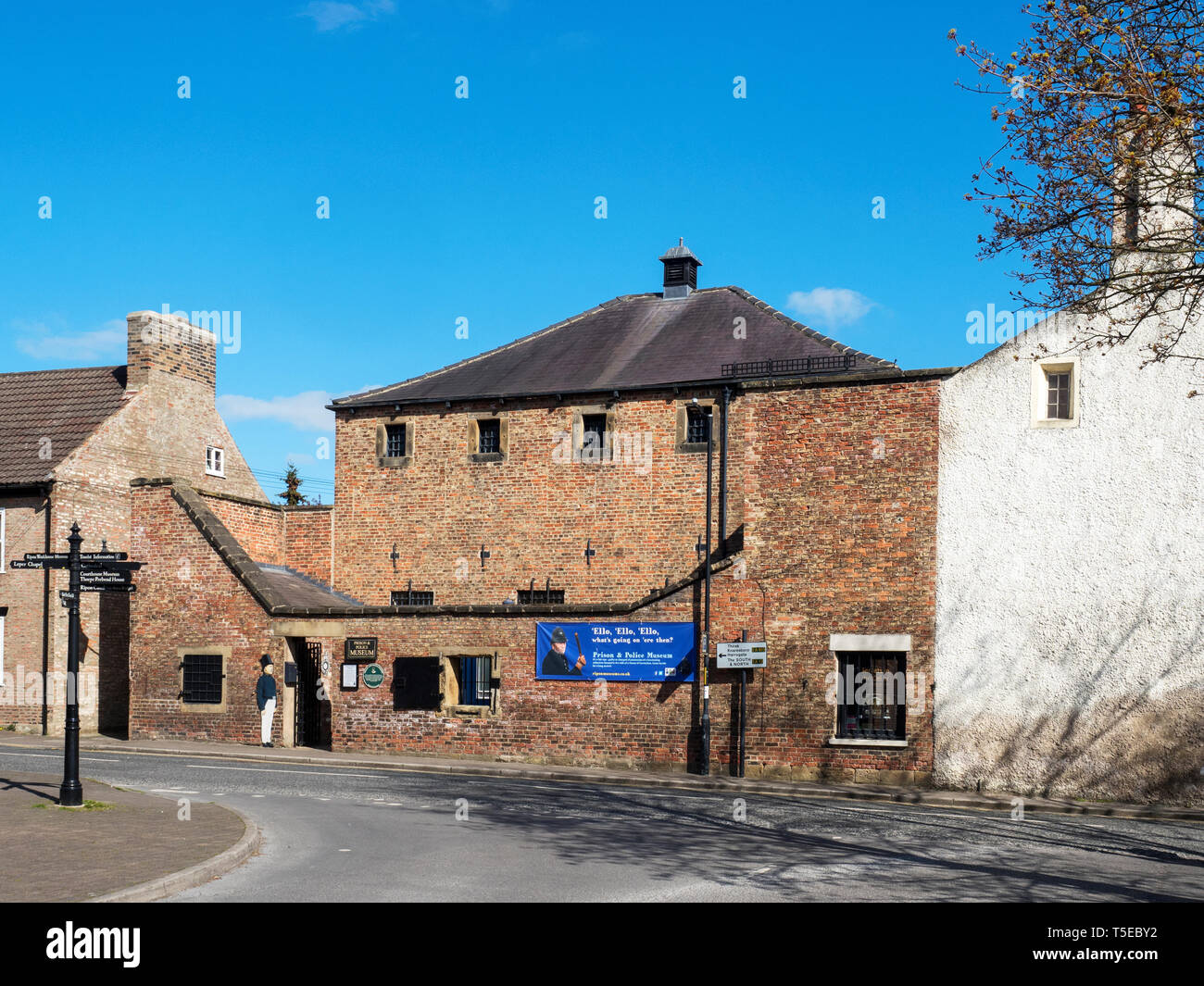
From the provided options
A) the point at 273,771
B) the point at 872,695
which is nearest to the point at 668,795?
the point at 872,695

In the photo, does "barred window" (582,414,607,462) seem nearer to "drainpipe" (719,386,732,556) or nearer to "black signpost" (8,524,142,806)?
"drainpipe" (719,386,732,556)

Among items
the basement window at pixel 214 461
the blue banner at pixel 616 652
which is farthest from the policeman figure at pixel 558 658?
the basement window at pixel 214 461

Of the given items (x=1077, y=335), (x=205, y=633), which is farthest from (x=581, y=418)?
(x=1077, y=335)

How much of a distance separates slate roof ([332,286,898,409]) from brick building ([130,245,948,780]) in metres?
0.09

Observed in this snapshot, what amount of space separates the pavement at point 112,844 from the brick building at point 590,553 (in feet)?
30.8

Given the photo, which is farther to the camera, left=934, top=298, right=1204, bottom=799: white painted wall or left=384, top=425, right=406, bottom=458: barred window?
left=384, top=425, right=406, bottom=458: barred window

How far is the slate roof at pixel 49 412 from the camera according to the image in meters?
32.0

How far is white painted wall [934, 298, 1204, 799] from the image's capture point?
20281mm

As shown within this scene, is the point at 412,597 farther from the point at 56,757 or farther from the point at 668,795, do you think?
the point at 668,795

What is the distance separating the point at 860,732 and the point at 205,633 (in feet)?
49.2

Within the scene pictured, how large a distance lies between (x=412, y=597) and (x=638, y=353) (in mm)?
8484

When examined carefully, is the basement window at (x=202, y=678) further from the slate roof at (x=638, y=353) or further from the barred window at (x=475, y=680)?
the slate roof at (x=638, y=353)

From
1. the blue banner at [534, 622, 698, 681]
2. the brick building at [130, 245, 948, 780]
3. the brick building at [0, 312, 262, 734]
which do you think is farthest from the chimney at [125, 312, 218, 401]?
the blue banner at [534, 622, 698, 681]

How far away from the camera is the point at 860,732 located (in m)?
22.5
